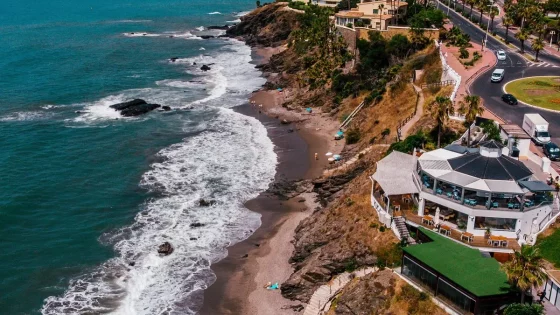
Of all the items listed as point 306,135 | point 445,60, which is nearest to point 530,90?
point 445,60

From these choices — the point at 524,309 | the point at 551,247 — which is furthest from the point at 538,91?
the point at 524,309

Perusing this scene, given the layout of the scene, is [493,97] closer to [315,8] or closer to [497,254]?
[497,254]

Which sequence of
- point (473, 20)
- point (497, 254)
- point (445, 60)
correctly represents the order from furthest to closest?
point (473, 20) < point (445, 60) < point (497, 254)

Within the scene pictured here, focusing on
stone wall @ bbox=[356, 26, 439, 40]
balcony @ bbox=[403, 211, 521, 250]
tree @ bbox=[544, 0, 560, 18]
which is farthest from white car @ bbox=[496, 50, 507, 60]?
balcony @ bbox=[403, 211, 521, 250]

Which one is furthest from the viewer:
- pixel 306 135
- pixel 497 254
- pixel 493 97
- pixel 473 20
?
pixel 473 20

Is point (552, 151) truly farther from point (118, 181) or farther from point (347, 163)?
point (118, 181)

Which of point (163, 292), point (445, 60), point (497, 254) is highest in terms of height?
point (445, 60)
